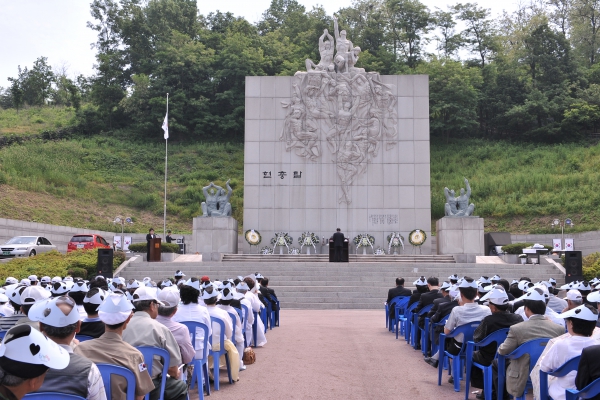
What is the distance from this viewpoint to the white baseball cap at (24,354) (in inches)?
99.3

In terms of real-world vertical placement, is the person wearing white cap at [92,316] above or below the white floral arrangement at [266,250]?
below

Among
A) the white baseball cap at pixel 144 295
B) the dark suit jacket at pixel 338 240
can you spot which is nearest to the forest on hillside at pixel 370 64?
the dark suit jacket at pixel 338 240

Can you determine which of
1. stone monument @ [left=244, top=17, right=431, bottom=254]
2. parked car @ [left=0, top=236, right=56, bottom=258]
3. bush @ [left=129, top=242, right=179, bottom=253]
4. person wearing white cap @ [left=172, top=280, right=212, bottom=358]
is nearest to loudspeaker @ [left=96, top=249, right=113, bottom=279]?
bush @ [left=129, top=242, right=179, bottom=253]

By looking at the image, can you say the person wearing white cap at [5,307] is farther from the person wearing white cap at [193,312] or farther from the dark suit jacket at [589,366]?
the dark suit jacket at [589,366]

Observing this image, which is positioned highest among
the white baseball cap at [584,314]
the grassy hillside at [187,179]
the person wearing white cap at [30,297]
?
the grassy hillside at [187,179]

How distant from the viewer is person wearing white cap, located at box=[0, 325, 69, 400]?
8.29ft

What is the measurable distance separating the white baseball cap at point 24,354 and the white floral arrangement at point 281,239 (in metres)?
26.0

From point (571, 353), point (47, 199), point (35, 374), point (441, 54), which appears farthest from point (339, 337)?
point (441, 54)

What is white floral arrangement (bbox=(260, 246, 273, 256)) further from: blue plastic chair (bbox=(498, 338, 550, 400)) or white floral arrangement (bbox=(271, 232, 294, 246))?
blue plastic chair (bbox=(498, 338, 550, 400))

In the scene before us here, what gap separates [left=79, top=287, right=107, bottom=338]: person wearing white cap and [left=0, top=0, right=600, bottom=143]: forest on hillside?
1721 inches

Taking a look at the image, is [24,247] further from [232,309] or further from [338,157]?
[232,309]

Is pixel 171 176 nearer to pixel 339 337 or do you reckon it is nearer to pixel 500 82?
pixel 500 82

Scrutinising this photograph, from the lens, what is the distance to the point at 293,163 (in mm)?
29656

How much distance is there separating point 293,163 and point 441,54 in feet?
100
